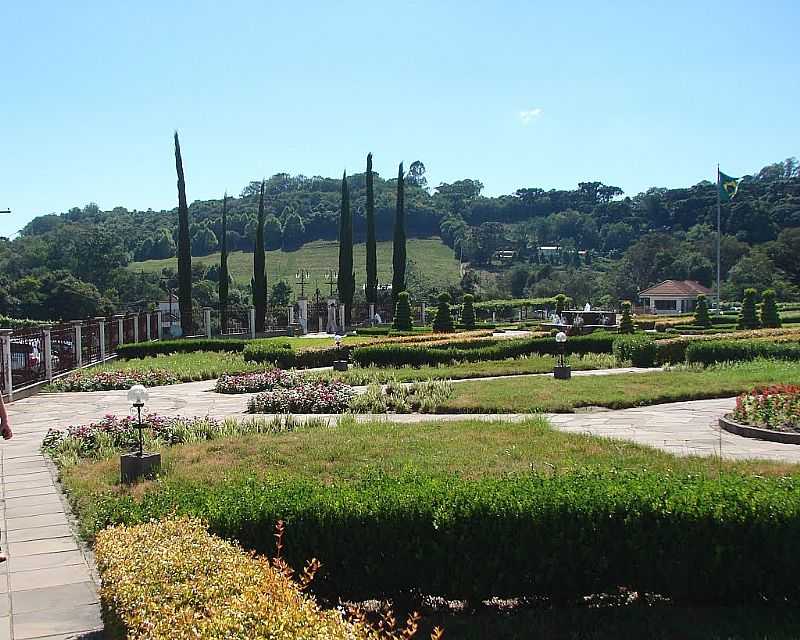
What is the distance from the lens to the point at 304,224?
8456 centimetres

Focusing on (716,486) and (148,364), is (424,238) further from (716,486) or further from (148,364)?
(716,486)

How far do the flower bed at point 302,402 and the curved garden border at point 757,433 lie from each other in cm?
554

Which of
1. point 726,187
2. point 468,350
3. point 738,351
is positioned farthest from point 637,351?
point 726,187

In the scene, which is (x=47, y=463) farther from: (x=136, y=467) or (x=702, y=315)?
(x=702, y=315)

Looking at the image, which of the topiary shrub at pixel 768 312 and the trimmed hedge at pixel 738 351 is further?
the topiary shrub at pixel 768 312

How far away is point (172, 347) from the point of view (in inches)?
911

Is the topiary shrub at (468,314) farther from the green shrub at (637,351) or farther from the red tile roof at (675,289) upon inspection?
the red tile roof at (675,289)

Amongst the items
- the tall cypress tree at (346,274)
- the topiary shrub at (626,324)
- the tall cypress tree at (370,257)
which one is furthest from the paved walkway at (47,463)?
the tall cypress tree at (370,257)

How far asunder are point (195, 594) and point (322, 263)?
70593 millimetres

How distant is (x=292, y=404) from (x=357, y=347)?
735 cm

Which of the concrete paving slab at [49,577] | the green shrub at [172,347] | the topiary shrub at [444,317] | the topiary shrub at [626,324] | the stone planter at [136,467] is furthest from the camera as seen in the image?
the topiary shrub at [444,317]

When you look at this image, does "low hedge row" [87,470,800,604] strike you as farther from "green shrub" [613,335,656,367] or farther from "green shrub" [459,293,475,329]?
"green shrub" [459,293,475,329]

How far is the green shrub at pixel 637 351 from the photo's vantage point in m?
18.3

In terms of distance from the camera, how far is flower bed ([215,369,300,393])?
50.3 feet
